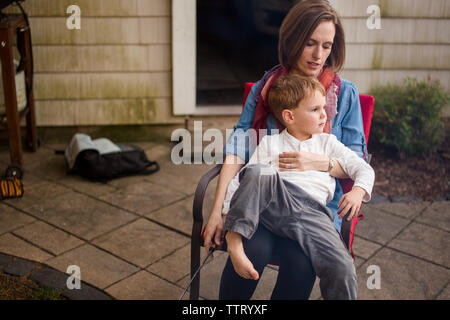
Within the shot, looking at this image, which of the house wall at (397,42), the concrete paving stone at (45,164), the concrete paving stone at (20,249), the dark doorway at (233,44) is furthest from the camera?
the dark doorway at (233,44)

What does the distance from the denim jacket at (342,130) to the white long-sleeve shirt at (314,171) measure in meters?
0.12

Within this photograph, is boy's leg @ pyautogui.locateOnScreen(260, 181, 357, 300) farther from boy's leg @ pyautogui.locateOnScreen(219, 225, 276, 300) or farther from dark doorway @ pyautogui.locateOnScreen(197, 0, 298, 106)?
dark doorway @ pyautogui.locateOnScreen(197, 0, 298, 106)

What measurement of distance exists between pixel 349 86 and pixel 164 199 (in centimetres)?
188

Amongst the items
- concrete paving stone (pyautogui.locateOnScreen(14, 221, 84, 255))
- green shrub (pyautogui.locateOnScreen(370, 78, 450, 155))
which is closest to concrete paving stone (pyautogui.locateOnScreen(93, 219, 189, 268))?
concrete paving stone (pyautogui.locateOnScreen(14, 221, 84, 255))

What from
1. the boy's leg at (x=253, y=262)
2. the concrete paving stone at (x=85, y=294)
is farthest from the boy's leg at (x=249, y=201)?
the concrete paving stone at (x=85, y=294)

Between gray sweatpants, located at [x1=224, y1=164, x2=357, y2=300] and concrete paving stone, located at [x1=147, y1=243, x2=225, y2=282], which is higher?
gray sweatpants, located at [x1=224, y1=164, x2=357, y2=300]

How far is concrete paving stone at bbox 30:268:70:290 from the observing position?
2.70 m

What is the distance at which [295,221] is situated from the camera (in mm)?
1883

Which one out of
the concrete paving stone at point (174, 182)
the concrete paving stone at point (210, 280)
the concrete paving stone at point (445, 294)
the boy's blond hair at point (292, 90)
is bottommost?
the concrete paving stone at point (210, 280)

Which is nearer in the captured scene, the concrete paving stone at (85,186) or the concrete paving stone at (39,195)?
the concrete paving stone at (39,195)

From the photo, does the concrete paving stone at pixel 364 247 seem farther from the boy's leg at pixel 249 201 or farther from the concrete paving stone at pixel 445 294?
the boy's leg at pixel 249 201

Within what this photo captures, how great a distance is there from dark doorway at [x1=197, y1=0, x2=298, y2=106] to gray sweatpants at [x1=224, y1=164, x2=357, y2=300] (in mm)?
3315

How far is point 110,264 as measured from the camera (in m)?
2.94

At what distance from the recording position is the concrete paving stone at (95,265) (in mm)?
2795
